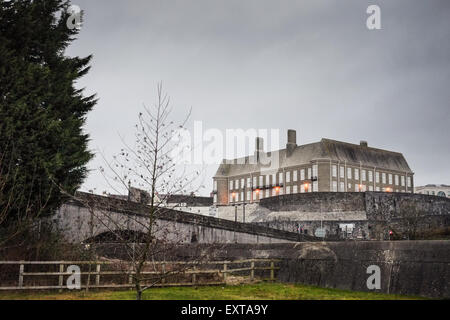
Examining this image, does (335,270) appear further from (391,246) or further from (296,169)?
(296,169)

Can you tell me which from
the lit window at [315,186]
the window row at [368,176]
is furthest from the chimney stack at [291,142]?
the window row at [368,176]

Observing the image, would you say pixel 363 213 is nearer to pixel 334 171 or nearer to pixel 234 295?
pixel 334 171

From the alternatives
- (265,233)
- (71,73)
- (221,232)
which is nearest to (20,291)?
(71,73)

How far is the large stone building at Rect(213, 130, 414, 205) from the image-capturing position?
6762 cm

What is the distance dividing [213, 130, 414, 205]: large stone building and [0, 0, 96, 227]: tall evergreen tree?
4875cm

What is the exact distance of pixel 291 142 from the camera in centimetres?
7562

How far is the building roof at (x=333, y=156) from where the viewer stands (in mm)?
68750

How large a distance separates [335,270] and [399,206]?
3887 cm

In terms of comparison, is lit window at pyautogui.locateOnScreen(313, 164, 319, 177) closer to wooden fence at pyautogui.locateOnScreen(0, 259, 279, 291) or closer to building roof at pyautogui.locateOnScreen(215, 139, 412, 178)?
building roof at pyautogui.locateOnScreen(215, 139, 412, 178)

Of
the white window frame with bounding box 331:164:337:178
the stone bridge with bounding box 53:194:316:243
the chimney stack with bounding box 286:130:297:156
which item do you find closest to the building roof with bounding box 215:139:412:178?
the chimney stack with bounding box 286:130:297:156

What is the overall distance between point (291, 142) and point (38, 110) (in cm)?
6248
